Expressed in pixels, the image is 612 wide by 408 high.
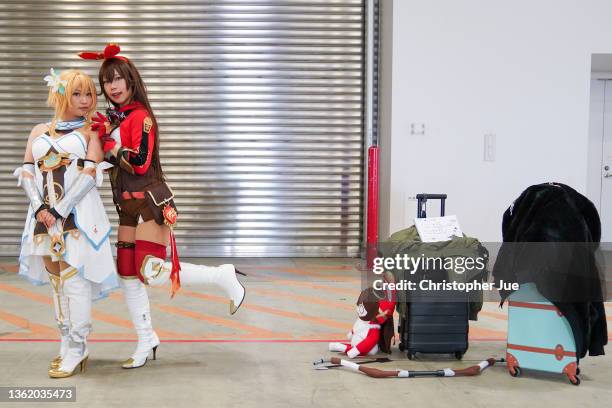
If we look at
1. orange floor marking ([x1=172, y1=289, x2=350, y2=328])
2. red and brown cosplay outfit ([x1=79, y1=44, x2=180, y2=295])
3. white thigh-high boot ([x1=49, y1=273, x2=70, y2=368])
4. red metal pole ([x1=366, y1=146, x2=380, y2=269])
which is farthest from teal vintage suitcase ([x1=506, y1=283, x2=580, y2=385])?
red metal pole ([x1=366, y1=146, x2=380, y2=269])

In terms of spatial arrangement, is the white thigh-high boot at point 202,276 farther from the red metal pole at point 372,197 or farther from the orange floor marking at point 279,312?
the red metal pole at point 372,197

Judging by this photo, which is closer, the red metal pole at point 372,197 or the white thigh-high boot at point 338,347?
the white thigh-high boot at point 338,347

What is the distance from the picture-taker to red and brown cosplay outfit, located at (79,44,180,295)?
3.51 m

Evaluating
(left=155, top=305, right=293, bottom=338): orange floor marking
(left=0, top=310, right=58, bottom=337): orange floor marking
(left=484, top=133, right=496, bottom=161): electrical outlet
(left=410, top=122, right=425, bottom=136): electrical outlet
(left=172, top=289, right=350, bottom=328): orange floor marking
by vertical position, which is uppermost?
(left=410, top=122, right=425, bottom=136): electrical outlet

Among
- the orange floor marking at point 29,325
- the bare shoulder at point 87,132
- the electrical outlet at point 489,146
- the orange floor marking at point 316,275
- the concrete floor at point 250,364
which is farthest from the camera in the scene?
the electrical outlet at point 489,146

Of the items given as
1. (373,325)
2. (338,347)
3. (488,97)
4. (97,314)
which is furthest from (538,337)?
(488,97)

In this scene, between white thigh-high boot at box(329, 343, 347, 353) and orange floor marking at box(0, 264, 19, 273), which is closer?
white thigh-high boot at box(329, 343, 347, 353)

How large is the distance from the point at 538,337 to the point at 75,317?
2.55 meters

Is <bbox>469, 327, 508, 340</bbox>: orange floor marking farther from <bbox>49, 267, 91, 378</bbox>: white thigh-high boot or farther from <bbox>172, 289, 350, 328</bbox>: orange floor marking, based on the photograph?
<bbox>49, 267, 91, 378</bbox>: white thigh-high boot

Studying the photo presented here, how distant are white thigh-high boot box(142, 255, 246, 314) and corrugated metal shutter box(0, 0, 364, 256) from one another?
4573 mm

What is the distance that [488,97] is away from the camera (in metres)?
7.37

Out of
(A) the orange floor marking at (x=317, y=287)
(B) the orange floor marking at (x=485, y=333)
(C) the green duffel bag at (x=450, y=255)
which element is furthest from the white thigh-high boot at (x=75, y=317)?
(A) the orange floor marking at (x=317, y=287)

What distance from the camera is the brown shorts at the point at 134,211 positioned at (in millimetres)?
3572

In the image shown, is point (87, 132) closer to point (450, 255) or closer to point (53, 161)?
point (53, 161)
